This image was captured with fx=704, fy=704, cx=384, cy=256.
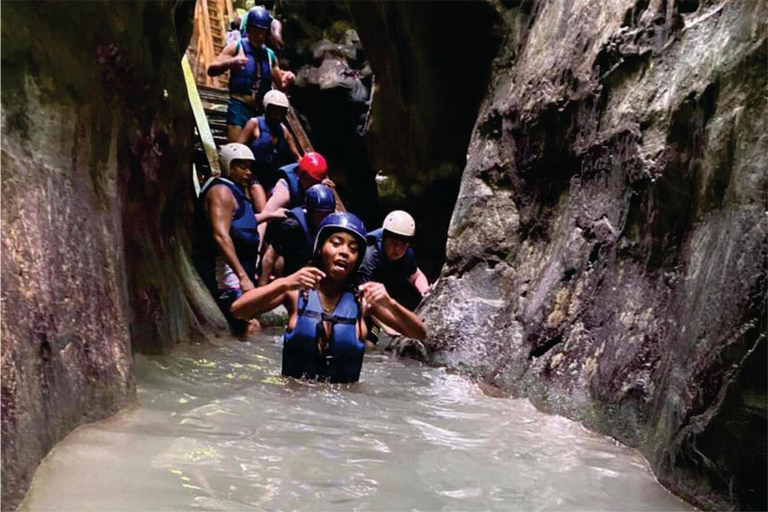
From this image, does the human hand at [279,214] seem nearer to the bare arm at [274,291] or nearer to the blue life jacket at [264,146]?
the blue life jacket at [264,146]

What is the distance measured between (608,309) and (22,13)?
336cm

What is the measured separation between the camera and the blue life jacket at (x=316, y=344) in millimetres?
4766

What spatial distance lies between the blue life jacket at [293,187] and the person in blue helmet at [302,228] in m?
0.45

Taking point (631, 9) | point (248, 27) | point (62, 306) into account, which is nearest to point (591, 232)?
point (631, 9)

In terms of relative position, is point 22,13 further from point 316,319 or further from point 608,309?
point 608,309

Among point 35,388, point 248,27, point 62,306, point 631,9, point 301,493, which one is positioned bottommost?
point 301,493

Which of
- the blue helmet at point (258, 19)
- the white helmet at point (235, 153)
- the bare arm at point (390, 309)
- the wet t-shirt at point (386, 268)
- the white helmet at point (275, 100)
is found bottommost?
the bare arm at point (390, 309)

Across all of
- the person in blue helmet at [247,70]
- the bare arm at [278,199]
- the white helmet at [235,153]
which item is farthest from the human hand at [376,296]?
the person in blue helmet at [247,70]

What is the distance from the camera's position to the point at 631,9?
15.8 ft

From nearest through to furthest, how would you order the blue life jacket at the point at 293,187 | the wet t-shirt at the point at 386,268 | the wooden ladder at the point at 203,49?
1. the wet t-shirt at the point at 386,268
2. the blue life jacket at the point at 293,187
3. the wooden ladder at the point at 203,49

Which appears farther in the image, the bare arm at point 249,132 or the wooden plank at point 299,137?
the wooden plank at point 299,137

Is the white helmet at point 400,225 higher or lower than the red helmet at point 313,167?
lower

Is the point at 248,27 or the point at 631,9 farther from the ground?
the point at 248,27

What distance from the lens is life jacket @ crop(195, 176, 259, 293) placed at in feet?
23.7
